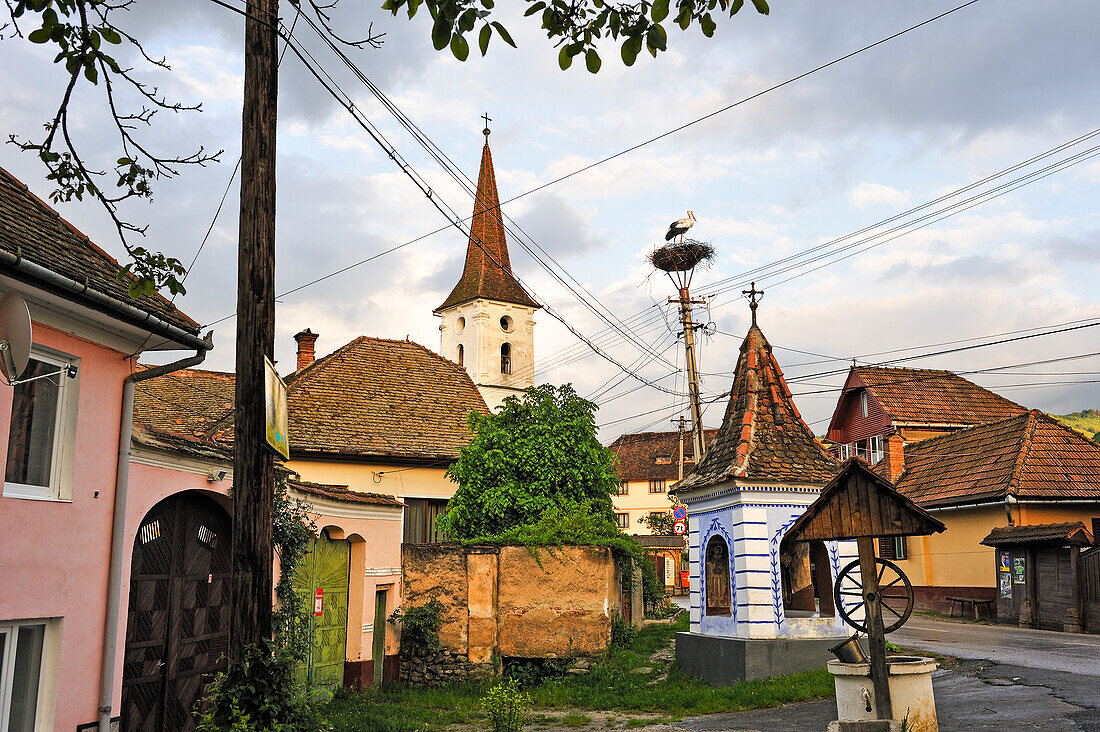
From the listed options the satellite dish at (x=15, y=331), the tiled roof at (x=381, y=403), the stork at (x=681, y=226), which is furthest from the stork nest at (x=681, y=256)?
the satellite dish at (x=15, y=331)

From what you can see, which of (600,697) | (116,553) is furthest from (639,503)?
(116,553)

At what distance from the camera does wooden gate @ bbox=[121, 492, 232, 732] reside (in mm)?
9477

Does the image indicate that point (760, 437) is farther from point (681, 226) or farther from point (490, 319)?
point (490, 319)

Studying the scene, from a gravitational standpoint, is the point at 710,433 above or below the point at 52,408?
above

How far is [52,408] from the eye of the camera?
8.62 m

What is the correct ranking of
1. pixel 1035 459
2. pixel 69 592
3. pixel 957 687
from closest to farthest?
pixel 69 592 → pixel 957 687 → pixel 1035 459

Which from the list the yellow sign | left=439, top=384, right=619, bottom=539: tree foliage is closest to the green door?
left=439, top=384, right=619, bottom=539: tree foliage

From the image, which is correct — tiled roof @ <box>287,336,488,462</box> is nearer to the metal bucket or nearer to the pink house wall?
the pink house wall

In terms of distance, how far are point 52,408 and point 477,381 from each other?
132 feet

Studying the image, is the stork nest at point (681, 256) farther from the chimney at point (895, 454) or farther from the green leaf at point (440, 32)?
the green leaf at point (440, 32)

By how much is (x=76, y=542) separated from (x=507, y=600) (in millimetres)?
10758

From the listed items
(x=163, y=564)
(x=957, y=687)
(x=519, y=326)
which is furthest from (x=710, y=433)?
(x=163, y=564)

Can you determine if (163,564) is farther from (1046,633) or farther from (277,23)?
(1046,633)

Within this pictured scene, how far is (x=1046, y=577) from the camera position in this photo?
853 inches
